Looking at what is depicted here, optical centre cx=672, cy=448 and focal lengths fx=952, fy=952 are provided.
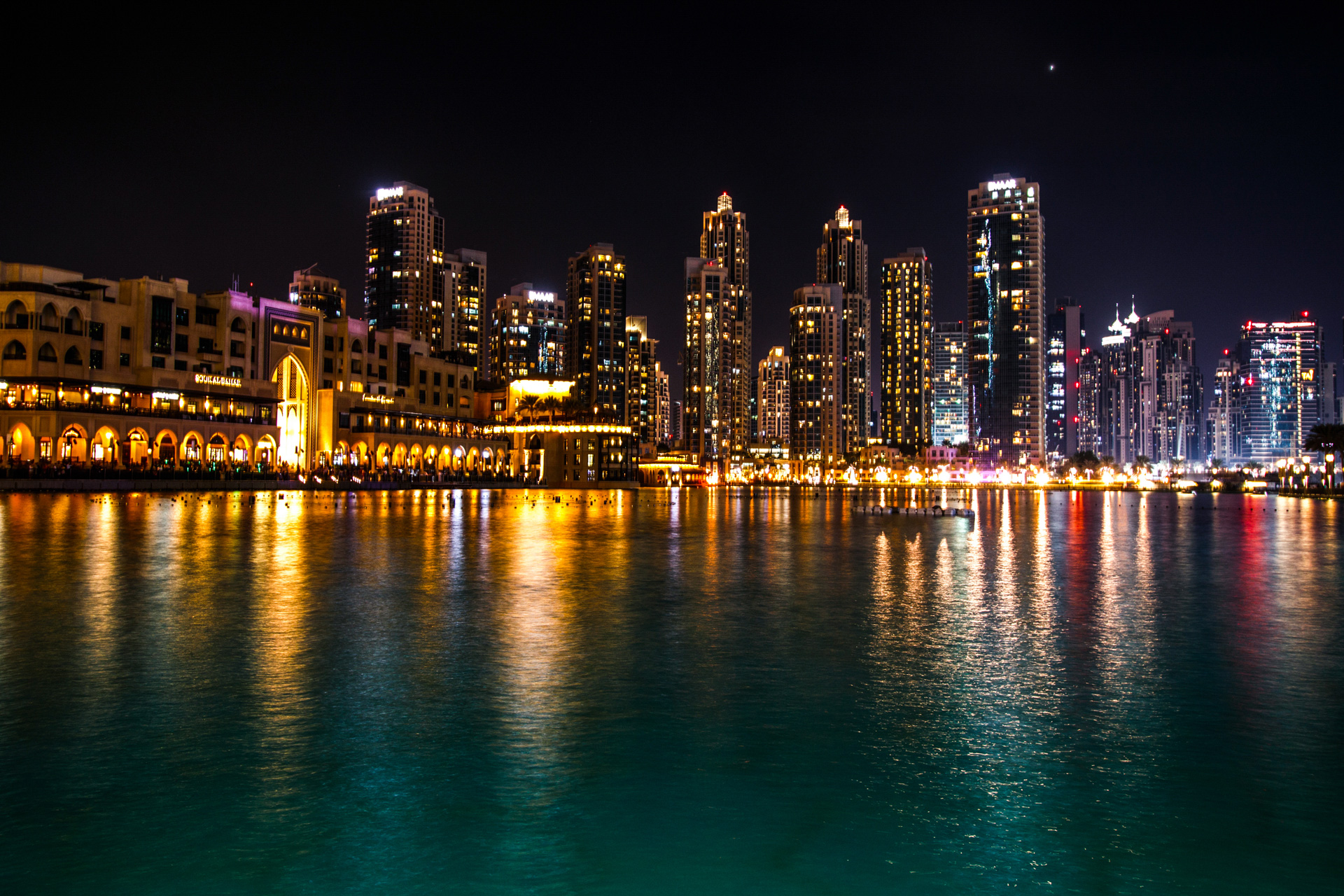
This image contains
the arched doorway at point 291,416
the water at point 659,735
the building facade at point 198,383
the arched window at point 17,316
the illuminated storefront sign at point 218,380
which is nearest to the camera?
the water at point 659,735

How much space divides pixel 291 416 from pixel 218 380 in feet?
45.6

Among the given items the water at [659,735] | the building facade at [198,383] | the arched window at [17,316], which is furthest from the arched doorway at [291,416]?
the water at [659,735]

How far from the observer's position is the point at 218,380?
333ft

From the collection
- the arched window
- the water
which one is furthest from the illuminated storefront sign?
the water

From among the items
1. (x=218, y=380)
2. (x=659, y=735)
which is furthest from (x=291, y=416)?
(x=659, y=735)

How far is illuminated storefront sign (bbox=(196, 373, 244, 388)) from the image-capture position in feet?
328

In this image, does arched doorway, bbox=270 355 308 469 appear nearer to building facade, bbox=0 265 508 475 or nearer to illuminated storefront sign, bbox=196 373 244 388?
building facade, bbox=0 265 508 475

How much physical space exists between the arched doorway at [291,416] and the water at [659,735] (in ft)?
305

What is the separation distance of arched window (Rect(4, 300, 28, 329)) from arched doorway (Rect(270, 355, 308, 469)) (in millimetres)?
29516

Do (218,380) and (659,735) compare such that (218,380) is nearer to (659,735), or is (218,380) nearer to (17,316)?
(17,316)

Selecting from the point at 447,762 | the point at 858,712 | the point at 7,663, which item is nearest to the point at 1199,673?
the point at 858,712

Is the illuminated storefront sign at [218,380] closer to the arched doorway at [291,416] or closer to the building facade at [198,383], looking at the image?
the building facade at [198,383]

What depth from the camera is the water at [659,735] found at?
780 centimetres

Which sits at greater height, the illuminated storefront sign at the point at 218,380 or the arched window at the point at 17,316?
the arched window at the point at 17,316
